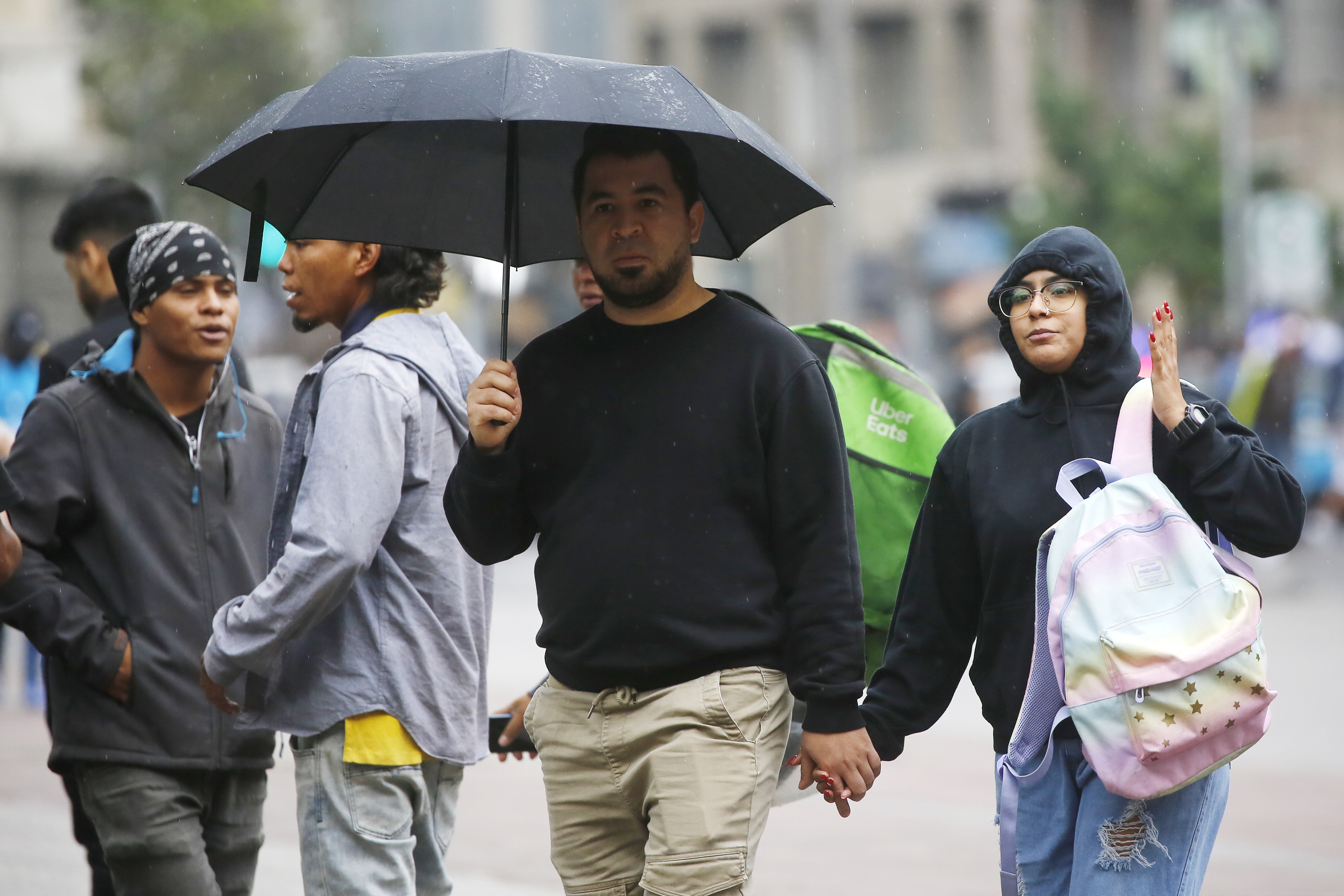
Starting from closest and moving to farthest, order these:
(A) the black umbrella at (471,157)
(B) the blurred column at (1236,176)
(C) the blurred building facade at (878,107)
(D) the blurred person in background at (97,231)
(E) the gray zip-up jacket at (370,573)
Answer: (A) the black umbrella at (471,157)
(E) the gray zip-up jacket at (370,573)
(D) the blurred person in background at (97,231)
(B) the blurred column at (1236,176)
(C) the blurred building facade at (878,107)

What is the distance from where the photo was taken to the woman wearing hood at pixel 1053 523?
11.8 feet

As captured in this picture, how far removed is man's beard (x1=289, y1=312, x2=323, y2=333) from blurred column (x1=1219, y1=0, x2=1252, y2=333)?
2255cm

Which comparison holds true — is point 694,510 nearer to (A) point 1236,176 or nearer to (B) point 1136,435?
(B) point 1136,435

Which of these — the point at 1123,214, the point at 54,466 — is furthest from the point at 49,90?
the point at 54,466

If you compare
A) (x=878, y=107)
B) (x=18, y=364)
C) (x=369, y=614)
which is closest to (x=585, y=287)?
(x=369, y=614)

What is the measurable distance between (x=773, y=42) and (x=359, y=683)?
135 feet

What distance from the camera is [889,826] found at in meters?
7.55

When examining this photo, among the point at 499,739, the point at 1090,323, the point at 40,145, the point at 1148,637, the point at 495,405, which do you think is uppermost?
the point at 40,145

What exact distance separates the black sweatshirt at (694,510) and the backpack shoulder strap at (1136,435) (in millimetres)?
568

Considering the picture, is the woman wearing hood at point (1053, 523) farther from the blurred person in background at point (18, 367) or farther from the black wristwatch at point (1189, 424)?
the blurred person in background at point (18, 367)

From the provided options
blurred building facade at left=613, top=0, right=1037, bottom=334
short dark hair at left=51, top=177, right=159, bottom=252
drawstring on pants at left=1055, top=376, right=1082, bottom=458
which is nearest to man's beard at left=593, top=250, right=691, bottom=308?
drawstring on pants at left=1055, top=376, right=1082, bottom=458

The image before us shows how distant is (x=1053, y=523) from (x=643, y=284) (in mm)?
979

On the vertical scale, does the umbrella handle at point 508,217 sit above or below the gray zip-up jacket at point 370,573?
above

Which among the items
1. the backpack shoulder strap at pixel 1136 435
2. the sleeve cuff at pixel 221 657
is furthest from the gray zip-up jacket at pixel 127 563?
the backpack shoulder strap at pixel 1136 435
